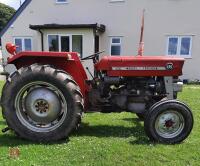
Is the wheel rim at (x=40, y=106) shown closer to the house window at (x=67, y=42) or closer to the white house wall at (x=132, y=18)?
the white house wall at (x=132, y=18)

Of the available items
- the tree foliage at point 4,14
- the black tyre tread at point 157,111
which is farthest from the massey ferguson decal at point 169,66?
the tree foliage at point 4,14

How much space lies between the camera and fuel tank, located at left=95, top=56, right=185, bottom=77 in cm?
484

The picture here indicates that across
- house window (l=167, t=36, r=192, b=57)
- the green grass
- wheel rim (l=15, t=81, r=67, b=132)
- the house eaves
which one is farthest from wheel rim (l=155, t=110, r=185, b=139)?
house window (l=167, t=36, r=192, b=57)

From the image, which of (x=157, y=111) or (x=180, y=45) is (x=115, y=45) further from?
(x=157, y=111)

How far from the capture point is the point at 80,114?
15.1 feet

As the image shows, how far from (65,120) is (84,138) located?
521 millimetres

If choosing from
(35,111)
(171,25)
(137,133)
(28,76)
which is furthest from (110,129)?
(171,25)

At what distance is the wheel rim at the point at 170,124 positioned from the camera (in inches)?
183

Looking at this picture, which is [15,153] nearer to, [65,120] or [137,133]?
[65,120]

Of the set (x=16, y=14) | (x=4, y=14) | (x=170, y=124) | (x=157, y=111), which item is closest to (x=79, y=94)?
(x=157, y=111)

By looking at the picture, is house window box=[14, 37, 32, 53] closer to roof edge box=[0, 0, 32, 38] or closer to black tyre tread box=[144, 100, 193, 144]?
roof edge box=[0, 0, 32, 38]

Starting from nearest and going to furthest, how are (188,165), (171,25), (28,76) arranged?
(188,165)
(28,76)
(171,25)

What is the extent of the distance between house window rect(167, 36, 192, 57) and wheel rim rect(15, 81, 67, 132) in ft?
40.9

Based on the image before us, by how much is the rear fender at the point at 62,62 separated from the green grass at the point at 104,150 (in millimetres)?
885
